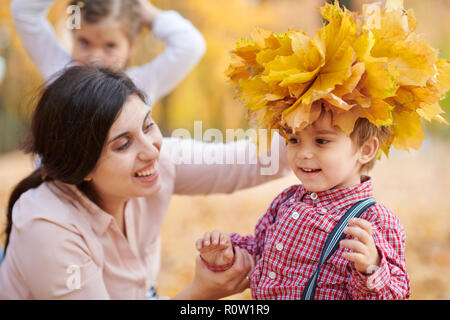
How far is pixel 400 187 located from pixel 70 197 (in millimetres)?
4610

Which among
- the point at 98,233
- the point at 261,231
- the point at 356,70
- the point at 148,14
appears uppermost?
the point at 148,14

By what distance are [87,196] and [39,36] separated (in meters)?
1.21

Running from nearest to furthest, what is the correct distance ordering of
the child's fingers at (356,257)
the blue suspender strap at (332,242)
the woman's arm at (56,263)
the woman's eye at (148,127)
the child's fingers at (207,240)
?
1. the child's fingers at (356,257)
2. the blue suspender strap at (332,242)
3. the child's fingers at (207,240)
4. the woman's arm at (56,263)
5. the woman's eye at (148,127)

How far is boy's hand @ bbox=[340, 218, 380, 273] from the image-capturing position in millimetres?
1223

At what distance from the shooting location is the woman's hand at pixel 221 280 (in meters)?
1.64

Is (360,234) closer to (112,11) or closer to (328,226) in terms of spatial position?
(328,226)

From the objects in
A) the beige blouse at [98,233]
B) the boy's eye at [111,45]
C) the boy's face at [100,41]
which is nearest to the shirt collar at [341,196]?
the beige blouse at [98,233]

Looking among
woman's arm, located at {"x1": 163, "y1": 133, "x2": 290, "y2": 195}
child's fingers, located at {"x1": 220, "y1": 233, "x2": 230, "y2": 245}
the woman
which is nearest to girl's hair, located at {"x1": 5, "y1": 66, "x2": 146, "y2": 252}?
the woman

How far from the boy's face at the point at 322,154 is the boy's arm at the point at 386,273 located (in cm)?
14

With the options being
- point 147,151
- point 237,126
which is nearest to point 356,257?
point 147,151

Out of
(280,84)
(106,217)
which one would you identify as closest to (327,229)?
(280,84)

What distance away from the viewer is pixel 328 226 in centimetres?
140

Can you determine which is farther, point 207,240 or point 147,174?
point 147,174

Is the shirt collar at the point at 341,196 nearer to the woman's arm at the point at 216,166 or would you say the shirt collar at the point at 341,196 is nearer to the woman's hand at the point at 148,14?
Result: the woman's arm at the point at 216,166
